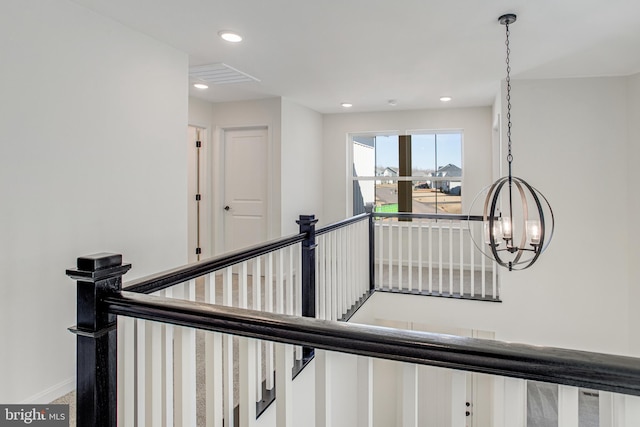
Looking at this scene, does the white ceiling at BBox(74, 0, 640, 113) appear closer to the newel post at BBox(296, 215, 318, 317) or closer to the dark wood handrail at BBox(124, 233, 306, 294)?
the newel post at BBox(296, 215, 318, 317)

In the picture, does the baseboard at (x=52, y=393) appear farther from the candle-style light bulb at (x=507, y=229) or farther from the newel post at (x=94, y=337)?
the candle-style light bulb at (x=507, y=229)

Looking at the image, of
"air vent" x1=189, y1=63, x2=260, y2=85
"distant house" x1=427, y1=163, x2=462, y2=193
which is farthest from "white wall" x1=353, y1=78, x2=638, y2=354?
"air vent" x1=189, y1=63, x2=260, y2=85

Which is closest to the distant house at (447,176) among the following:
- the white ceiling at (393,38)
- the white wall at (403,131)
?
the white wall at (403,131)

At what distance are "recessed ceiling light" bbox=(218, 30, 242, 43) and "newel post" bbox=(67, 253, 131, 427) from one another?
2.28 m

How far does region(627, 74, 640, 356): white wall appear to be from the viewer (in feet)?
12.3

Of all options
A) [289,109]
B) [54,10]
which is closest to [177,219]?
[54,10]

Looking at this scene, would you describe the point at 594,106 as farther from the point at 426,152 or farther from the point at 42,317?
the point at 42,317

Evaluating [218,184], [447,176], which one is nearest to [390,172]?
[447,176]

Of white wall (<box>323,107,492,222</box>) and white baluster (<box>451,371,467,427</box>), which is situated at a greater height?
white wall (<box>323,107,492,222</box>)

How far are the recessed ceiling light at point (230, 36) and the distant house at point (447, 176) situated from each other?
3804 millimetres

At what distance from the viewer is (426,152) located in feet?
19.5

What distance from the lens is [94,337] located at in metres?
1.08

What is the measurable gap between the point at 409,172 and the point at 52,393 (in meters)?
5.07

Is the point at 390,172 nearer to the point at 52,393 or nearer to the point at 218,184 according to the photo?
the point at 218,184
